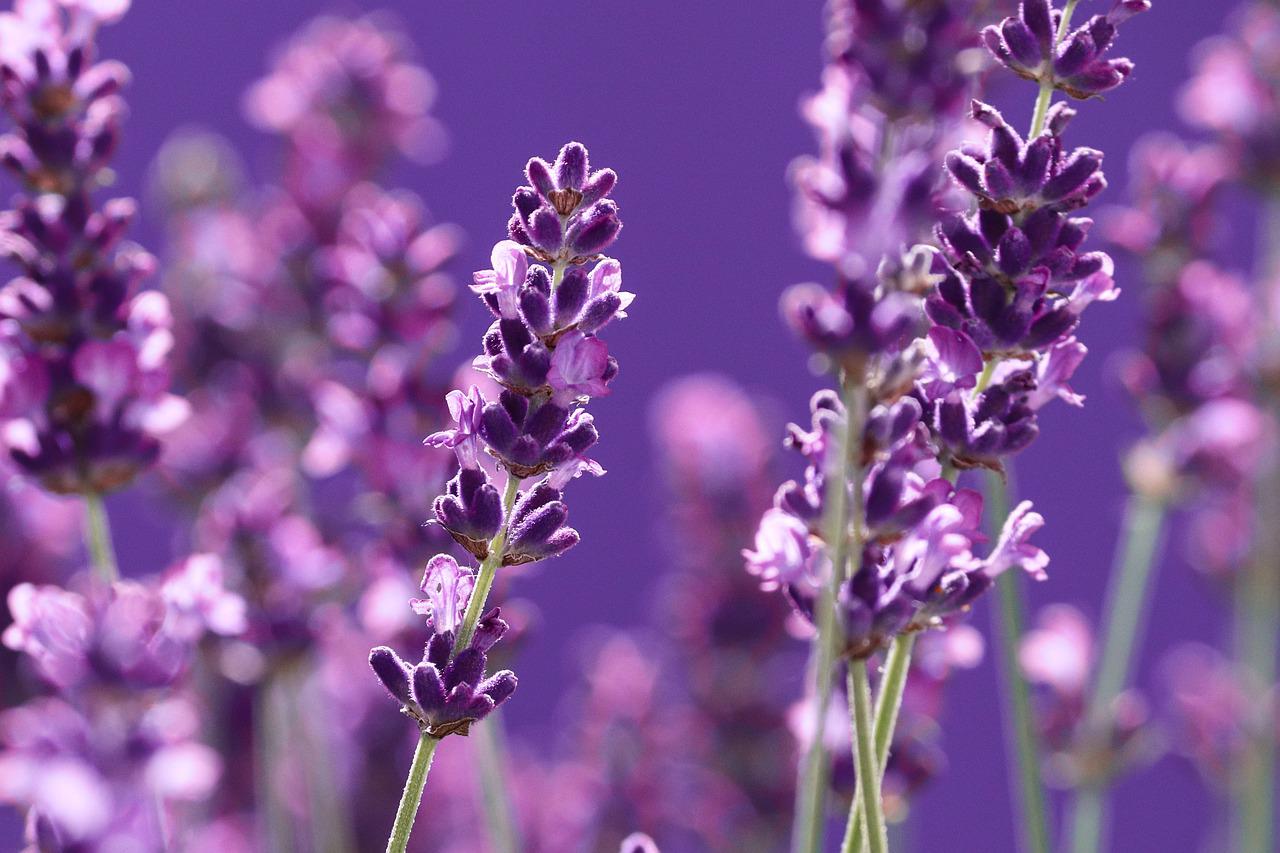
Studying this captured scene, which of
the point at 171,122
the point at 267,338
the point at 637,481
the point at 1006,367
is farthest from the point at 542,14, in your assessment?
the point at 1006,367

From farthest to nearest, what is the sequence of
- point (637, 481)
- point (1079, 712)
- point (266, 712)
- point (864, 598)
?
point (637, 481) → point (266, 712) → point (1079, 712) → point (864, 598)

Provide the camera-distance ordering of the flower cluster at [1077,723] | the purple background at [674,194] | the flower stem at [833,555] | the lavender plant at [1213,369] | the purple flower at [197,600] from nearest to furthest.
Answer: the flower stem at [833,555]
the purple flower at [197,600]
the flower cluster at [1077,723]
the lavender plant at [1213,369]
the purple background at [674,194]

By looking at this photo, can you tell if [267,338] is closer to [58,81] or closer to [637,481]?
[58,81]

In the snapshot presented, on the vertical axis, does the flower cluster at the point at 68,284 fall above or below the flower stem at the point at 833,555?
above

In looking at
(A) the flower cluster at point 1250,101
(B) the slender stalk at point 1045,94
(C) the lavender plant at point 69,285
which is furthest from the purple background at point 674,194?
(B) the slender stalk at point 1045,94

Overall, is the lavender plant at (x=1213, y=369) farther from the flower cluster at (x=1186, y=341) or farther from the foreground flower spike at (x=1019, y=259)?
the foreground flower spike at (x=1019, y=259)

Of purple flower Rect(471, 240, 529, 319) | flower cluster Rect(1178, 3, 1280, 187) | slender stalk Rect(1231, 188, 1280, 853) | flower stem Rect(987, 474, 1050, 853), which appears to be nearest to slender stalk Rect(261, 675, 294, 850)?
flower stem Rect(987, 474, 1050, 853)

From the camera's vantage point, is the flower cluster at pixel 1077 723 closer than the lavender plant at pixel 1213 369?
Yes

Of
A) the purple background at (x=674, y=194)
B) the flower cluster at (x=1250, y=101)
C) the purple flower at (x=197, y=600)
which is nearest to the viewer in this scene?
the purple flower at (x=197, y=600)
